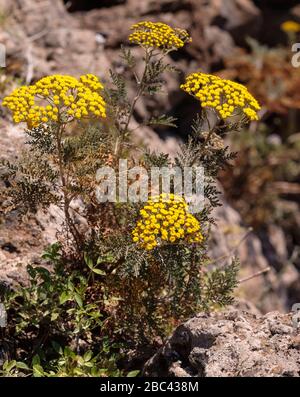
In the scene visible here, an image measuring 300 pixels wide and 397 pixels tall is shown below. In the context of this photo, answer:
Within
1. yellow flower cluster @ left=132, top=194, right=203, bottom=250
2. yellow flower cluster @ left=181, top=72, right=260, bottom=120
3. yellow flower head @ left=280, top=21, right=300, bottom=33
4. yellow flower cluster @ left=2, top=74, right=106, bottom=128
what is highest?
yellow flower head @ left=280, top=21, right=300, bottom=33

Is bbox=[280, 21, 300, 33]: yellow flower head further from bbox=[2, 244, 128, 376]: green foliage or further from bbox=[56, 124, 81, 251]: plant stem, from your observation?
bbox=[2, 244, 128, 376]: green foliage

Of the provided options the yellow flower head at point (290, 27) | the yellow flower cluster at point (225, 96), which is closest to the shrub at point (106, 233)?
the yellow flower cluster at point (225, 96)

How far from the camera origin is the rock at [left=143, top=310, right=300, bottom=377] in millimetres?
3438

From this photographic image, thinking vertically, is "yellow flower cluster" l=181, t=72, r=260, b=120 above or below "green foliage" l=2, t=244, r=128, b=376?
above

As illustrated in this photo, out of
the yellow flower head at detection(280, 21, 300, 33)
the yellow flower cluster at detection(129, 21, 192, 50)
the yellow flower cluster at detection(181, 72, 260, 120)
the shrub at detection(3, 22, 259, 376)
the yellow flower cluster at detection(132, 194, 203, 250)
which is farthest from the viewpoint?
the yellow flower head at detection(280, 21, 300, 33)

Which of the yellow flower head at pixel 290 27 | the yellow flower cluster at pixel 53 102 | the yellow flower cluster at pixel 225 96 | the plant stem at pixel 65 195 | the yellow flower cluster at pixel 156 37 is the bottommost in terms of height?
the plant stem at pixel 65 195

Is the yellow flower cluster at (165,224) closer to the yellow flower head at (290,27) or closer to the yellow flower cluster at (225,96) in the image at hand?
the yellow flower cluster at (225,96)

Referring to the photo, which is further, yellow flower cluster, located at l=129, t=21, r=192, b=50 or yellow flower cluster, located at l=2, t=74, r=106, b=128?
yellow flower cluster, located at l=129, t=21, r=192, b=50

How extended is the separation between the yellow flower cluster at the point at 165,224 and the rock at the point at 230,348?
2.23 feet

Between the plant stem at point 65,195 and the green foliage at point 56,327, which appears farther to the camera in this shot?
the green foliage at point 56,327

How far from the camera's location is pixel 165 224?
3.42 meters

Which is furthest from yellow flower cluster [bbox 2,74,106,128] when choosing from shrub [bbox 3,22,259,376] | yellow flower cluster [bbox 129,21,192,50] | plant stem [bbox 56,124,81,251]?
yellow flower cluster [bbox 129,21,192,50]

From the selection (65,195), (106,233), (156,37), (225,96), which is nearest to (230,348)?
(106,233)

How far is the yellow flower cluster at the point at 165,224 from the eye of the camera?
3.43 m
